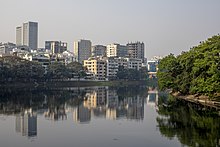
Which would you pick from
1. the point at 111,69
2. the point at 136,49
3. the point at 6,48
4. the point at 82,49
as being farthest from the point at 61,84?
the point at 82,49

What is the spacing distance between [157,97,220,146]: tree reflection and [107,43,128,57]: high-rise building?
144727mm

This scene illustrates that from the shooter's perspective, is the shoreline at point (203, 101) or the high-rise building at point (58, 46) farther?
the high-rise building at point (58, 46)

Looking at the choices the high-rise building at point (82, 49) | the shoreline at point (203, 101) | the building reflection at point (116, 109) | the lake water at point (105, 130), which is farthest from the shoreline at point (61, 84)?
the high-rise building at point (82, 49)

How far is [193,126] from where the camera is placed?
22.5 m

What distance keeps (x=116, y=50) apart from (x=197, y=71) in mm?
137496

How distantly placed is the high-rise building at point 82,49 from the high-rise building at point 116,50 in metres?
13.2

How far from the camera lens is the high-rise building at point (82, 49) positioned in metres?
183

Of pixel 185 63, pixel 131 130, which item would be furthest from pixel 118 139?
pixel 185 63

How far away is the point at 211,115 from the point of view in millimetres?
27281

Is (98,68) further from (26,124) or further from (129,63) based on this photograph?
(26,124)

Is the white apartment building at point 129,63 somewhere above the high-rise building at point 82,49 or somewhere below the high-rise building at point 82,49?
below

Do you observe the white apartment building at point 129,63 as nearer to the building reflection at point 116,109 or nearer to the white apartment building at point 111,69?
the white apartment building at point 111,69

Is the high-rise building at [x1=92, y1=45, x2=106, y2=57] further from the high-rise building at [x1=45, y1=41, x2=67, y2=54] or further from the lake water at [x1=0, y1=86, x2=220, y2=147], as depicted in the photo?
the lake water at [x1=0, y1=86, x2=220, y2=147]

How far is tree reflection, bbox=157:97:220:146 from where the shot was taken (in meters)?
18.0
